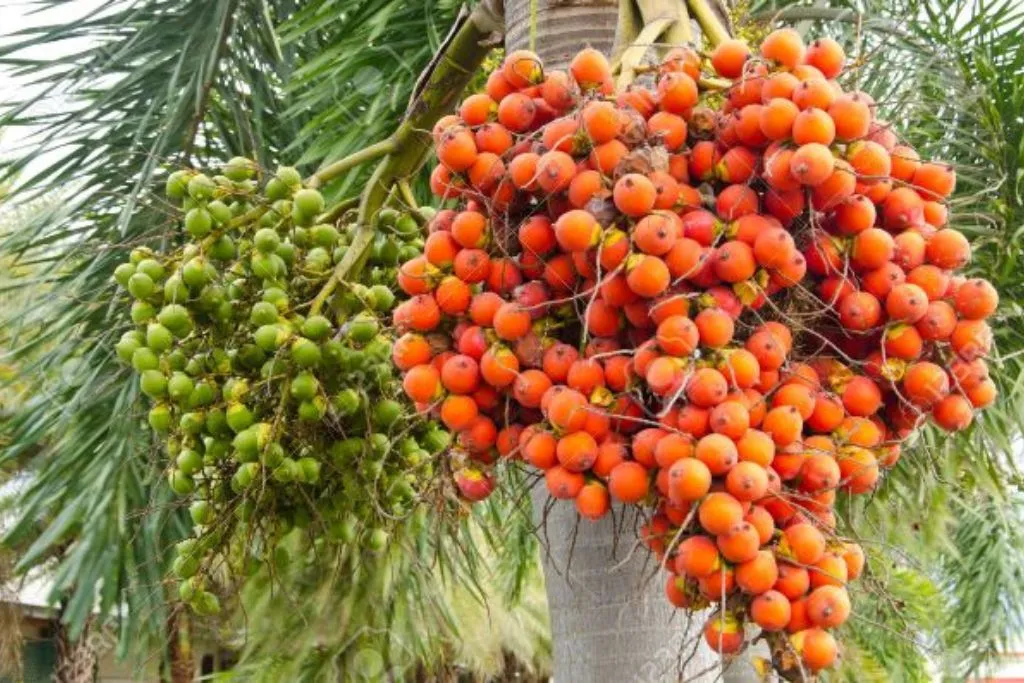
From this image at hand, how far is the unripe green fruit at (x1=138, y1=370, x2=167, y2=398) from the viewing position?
1500 mm

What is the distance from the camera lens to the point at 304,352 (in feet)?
4.74

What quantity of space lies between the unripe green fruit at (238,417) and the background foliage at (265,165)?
2.41 ft

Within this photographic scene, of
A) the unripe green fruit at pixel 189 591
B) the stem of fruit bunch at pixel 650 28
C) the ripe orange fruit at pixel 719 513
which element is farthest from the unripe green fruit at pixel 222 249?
the ripe orange fruit at pixel 719 513

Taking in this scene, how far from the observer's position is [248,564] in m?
1.80

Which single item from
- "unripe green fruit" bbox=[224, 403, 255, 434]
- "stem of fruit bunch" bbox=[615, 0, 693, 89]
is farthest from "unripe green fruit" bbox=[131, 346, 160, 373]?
"stem of fruit bunch" bbox=[615, 0, 693, 89]

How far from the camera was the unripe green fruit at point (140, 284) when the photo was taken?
1.51 metres

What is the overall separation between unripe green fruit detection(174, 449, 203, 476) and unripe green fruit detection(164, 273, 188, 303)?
0.64 feet

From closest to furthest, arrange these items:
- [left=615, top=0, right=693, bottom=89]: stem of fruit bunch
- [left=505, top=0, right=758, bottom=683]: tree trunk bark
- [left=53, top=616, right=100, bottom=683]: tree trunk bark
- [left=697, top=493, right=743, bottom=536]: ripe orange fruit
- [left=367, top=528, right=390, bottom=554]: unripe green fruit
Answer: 1. [left=697, top=493, right=743, bottom=536]: ripe orange fruit
2. [left=615, top=0, right=693, bottom=89]: stem of fruit bunch
3. [left=505, top=0, right=758, bottom=683]: tree trunk bark
4. [left=367, top=528, right=390, bottom=554]: unripe green fruit
5. [left=53, top=616, right=100, bottom=683]: tree trunk bark

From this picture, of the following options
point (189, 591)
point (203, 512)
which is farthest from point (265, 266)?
point (189, 591)

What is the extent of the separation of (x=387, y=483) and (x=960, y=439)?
1.46 metres

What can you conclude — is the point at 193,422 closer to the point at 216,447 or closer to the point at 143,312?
the point at 216,447

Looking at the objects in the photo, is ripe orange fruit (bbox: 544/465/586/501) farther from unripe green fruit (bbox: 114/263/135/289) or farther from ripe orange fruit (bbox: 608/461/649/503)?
unripe green fruit (bbox: 114/263/135/289)

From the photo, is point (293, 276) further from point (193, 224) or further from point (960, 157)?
point (960, 157)

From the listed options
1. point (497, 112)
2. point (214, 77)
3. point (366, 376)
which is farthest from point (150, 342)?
point (214, 77)
